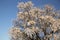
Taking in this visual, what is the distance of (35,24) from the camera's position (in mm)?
15328

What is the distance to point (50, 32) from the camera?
15.5 m

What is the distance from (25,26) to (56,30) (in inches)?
121

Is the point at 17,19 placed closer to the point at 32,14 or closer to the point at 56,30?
the point at 32,14

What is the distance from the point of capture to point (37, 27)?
1523 centimetres

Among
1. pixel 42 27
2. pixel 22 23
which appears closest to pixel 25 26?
pixel 22 23

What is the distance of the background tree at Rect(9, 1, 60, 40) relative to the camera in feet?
49.5

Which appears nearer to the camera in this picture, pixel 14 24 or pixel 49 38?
pixel 49 38

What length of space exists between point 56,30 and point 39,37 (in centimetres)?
185

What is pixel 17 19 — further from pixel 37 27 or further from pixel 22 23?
Result: pixel 37 27

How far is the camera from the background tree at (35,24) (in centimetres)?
1509

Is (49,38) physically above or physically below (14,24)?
below

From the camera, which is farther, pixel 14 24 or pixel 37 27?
pixel 14 24

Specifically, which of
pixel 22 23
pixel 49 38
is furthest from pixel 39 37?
pixel 22 23

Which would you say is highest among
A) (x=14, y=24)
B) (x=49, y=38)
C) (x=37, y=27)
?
(x=14, y=24)
